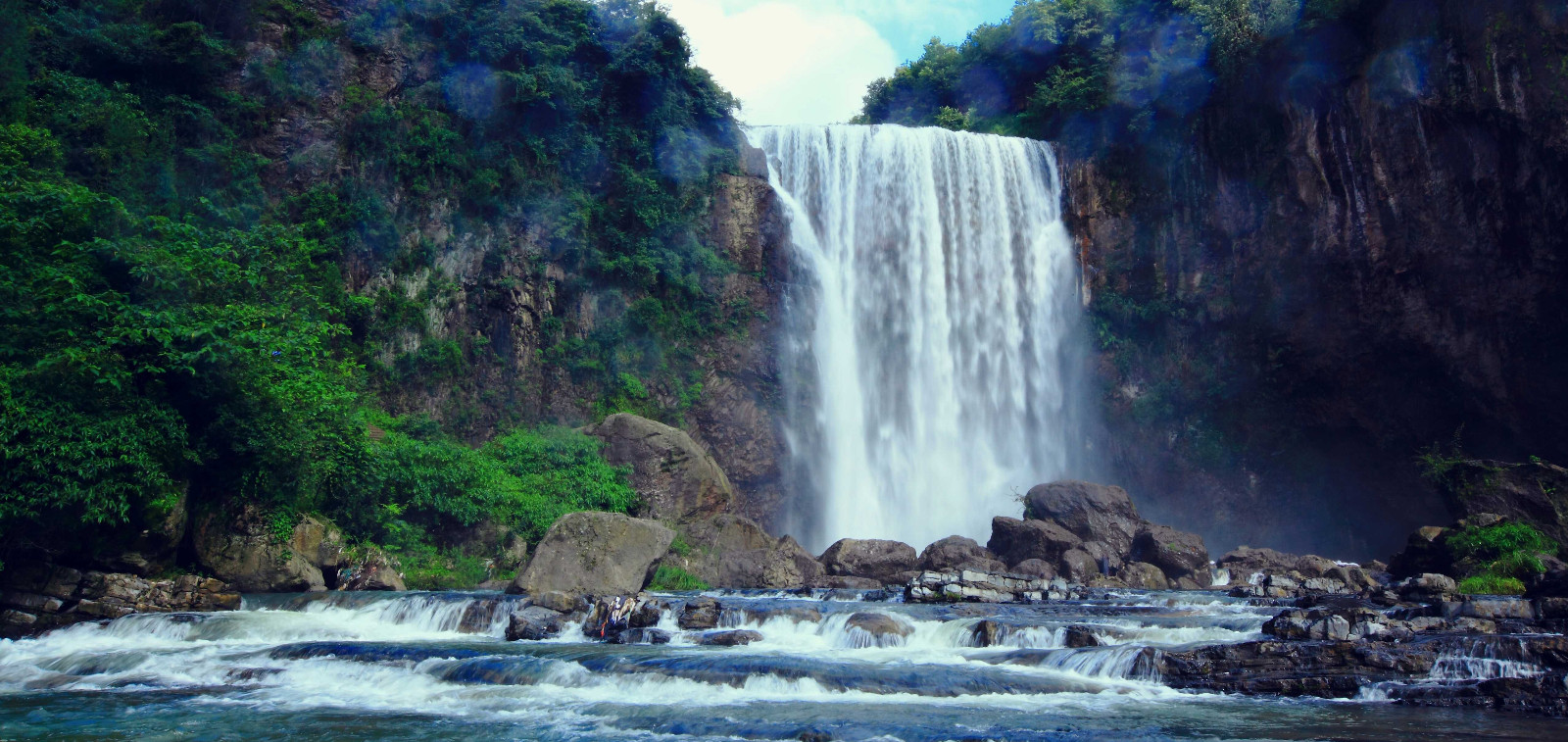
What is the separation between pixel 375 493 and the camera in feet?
61.4

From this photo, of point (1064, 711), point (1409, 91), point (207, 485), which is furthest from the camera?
point (1409, 91)

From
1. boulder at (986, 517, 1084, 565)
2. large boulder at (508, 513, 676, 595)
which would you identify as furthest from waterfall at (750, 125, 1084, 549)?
large boulder at (508, 513, 676, 595)

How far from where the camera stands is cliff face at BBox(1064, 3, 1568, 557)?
23.4 metres

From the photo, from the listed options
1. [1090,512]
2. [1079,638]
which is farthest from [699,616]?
[1090,512]

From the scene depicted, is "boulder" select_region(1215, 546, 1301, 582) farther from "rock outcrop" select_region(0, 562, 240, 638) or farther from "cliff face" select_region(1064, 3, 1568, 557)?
"rock outcrop" select_region(0, 562, 240, 638)

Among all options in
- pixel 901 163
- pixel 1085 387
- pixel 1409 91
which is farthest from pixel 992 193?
pixel 1409 91

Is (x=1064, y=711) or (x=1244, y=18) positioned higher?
(x=1244, y=18)

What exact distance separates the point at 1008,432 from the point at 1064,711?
2161 cm

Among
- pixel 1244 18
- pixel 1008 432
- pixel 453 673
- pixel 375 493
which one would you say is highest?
pixel 1244 18

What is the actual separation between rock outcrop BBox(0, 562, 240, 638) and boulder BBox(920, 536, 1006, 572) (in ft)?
45.5

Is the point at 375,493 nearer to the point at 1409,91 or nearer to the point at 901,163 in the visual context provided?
the point at 901,163

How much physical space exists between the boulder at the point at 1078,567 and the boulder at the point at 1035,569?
1.07 feet

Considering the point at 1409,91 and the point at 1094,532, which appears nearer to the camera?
the point at 1094,532

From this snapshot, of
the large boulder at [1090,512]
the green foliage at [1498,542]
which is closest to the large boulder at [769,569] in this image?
the large boulder at [1090,512]
